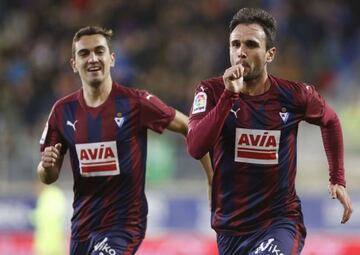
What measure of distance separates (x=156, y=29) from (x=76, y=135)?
385 inches

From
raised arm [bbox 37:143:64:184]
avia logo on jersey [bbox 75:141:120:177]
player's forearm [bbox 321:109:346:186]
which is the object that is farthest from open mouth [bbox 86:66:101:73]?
player's forearm [bbox 321:109:346:186]

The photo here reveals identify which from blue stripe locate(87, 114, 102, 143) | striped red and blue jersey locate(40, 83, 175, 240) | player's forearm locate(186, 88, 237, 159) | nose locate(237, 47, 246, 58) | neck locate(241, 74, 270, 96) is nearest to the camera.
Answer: player's forearm locate(186, 88, 237, 159)

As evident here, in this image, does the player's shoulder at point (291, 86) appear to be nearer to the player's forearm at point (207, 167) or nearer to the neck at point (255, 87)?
the neck at point (255, 87)

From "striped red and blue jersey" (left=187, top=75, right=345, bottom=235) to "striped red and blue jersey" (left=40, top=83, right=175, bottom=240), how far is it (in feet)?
2.58

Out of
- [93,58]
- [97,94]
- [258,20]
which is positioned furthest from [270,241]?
[93,58]

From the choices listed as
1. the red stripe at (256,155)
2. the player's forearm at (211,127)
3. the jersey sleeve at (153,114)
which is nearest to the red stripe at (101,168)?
the jersey sleeve at (153,114)

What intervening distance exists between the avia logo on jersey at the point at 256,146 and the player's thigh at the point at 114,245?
43.6 inches

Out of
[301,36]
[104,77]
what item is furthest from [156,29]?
[104,77]

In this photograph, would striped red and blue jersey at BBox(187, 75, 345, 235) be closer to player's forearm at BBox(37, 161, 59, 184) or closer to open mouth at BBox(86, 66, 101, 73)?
open mouth at BBox(86, 66, 101, 73)

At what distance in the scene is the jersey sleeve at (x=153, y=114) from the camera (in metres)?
7.47

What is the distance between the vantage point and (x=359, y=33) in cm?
1672

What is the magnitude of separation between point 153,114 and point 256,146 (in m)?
1.20

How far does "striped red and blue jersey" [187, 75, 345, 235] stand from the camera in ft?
21.4

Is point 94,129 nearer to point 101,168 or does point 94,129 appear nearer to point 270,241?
point 101,168
